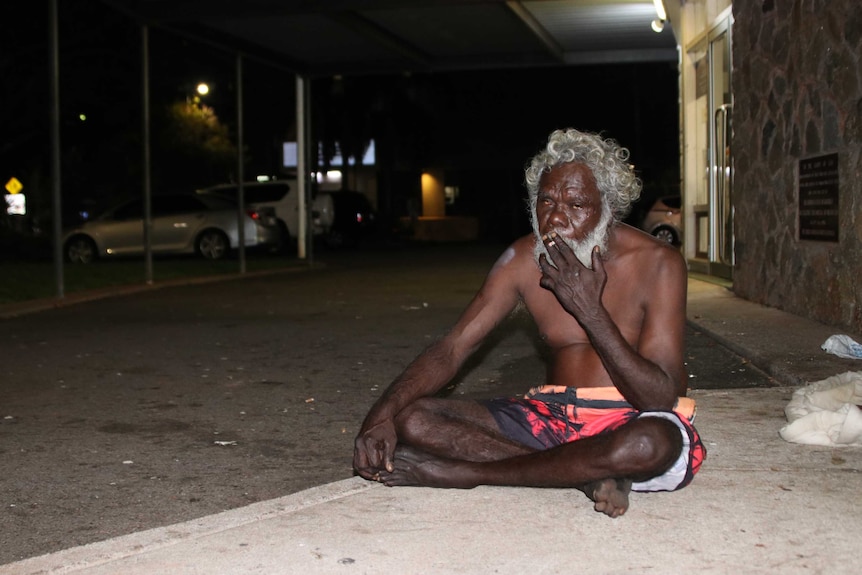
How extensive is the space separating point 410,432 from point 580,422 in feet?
2.12

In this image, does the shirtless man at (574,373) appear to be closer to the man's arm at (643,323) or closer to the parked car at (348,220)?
the man's arm at (643,323)

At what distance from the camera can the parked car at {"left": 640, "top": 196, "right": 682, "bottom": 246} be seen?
2494cm

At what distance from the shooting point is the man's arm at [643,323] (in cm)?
382

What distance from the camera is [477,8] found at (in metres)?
17.4

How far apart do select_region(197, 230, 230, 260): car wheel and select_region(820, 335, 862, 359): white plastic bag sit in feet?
62.0

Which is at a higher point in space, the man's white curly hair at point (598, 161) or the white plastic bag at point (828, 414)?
the man's white curly hair at point (598, 161)

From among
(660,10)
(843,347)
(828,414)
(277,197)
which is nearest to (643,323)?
(828,414)

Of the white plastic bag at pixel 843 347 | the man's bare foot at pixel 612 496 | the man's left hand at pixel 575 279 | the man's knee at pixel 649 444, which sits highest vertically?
the man's left hand at pixel 575 279

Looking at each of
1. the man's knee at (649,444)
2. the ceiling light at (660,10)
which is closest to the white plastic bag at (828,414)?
the man's knee at (649,444)

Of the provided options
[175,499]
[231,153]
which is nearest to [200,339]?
[175,499]

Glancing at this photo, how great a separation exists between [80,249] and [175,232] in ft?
7.23

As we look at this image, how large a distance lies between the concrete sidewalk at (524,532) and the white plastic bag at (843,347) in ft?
10.5

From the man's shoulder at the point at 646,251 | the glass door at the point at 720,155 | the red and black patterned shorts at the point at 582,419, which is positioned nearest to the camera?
the red and black patterned shorts at the point at 582,419

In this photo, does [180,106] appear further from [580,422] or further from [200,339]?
[580,422]
